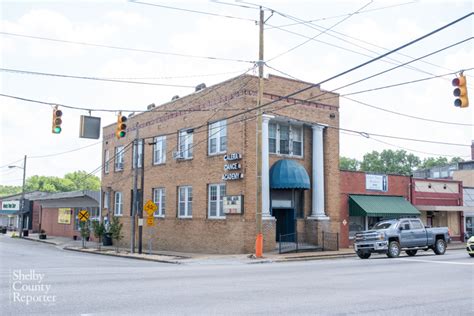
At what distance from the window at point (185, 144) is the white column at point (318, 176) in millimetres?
7458

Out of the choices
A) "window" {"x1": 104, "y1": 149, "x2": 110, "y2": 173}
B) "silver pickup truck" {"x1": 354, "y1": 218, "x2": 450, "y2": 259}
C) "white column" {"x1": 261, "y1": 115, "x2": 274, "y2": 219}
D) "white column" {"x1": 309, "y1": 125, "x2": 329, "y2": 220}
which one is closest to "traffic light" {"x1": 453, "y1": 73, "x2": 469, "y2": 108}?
"silver pickup truck" {"x1": 354, "y1": 218, "x2": 450, "y2": 259}

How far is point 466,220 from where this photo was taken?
40688mm

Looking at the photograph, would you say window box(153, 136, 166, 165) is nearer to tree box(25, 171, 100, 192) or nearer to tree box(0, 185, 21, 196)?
tree box(25, 171, 100, 192)

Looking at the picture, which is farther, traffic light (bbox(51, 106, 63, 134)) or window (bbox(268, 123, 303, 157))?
window (bbox(268, 123, 303, 157))

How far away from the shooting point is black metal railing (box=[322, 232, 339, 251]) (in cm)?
2871

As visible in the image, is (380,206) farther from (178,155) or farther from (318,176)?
(178,155)

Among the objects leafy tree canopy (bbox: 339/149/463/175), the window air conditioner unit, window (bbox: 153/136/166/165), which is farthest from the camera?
leafy tree canopy (bbox: 339/149/463/175)

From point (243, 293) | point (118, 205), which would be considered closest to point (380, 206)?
point (118, 205)

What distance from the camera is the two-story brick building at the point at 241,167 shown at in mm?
26750

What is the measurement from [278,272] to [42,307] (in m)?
8.80

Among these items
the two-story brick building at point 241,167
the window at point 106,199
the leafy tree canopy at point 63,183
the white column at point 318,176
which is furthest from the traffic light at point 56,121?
the leafy tree canopy at point 63,183

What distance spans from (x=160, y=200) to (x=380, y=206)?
14.4 m

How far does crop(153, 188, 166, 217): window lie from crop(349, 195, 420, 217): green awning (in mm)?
12100

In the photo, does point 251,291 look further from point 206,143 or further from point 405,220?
point 206,143
